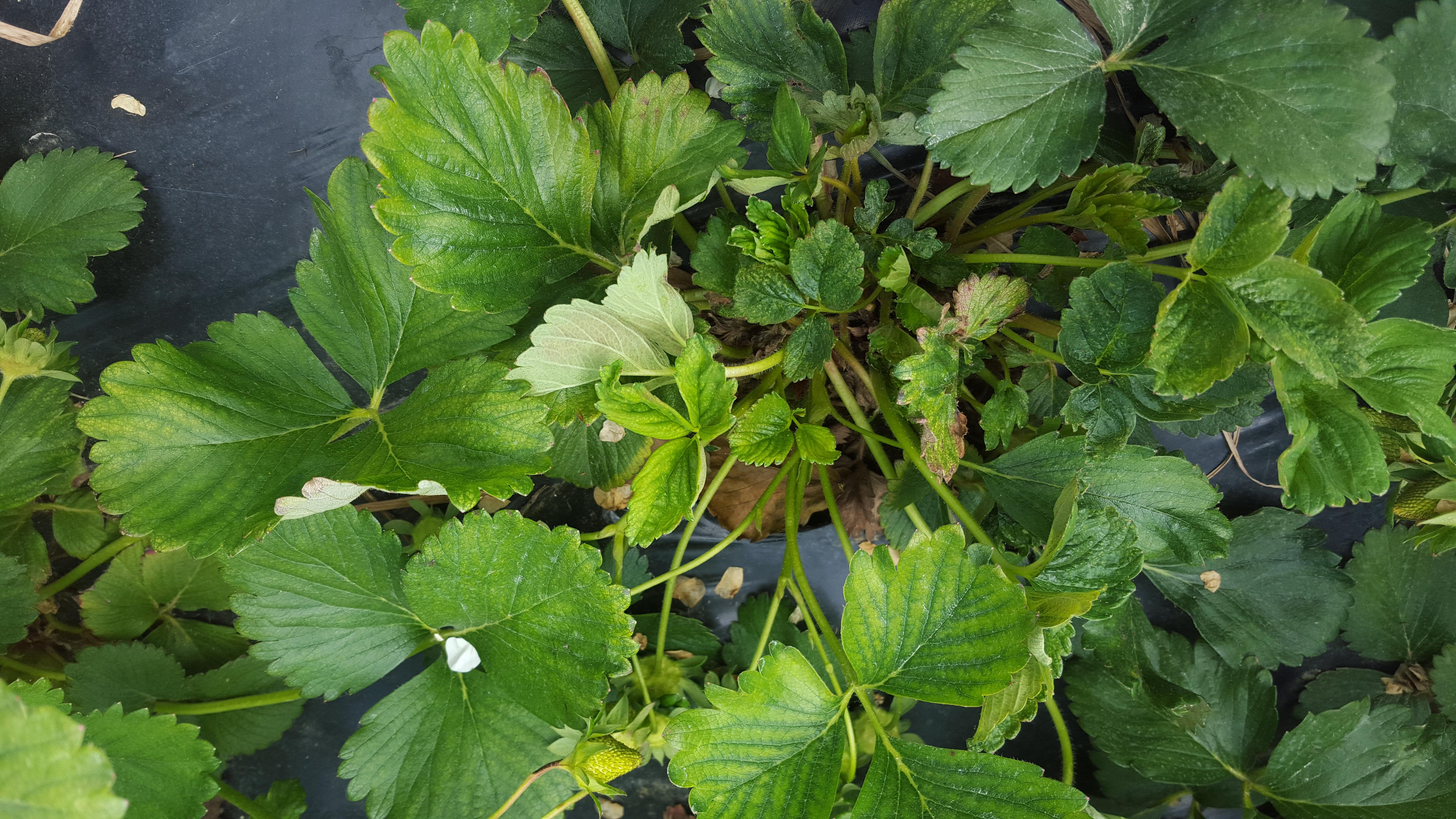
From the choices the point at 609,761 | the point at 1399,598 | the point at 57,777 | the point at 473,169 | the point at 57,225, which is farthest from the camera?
the point at 1399,598

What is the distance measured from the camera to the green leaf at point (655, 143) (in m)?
0.71

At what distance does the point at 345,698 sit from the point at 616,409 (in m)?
0.79

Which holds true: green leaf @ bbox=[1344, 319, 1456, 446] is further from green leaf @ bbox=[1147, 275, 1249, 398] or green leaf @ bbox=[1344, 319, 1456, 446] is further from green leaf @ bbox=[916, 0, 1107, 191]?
green leaf @ bbox=[916, 0, 1107, 191]

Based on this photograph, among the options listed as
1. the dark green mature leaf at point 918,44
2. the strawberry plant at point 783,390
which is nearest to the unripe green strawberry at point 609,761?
the strawberry plant at point 783,390

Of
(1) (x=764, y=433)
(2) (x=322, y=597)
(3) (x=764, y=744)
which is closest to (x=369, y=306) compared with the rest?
(2) (x=322, y=597)

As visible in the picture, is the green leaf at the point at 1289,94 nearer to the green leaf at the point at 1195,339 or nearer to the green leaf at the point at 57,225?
the green leaf at the point at 1195,339

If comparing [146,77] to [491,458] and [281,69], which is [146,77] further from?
[491,458]

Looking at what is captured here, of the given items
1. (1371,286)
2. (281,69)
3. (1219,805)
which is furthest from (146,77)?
(1219,805)

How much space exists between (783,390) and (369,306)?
1.33 ft

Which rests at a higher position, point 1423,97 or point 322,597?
point 1423,97

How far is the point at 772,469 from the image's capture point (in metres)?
0.90

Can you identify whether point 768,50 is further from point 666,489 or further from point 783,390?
point 666,489

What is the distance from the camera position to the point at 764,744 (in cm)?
65

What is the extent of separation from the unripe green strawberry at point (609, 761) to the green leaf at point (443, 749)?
54 millimetres
